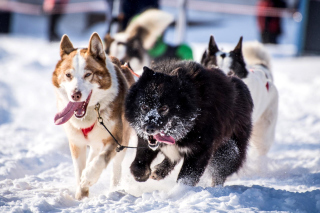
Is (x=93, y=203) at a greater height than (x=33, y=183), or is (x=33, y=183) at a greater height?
(x=93, y=203)

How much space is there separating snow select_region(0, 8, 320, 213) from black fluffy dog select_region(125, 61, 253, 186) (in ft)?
0.73

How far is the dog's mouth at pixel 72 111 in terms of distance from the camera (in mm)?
2873

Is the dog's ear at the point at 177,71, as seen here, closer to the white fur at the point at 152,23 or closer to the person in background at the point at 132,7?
the white fur at the point at 152,23

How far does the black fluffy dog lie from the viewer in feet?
8.66

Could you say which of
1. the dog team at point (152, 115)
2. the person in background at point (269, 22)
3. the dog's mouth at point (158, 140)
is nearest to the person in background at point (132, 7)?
the dog team at point (152, 115)

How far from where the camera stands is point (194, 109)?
2646mm

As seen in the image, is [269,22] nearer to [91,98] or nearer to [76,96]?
[91,98]

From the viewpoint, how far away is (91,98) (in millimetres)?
2953

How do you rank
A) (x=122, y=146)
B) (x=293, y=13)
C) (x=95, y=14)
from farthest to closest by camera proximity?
(x=95, y=14), (x=293, y=13), (x=122, y=146)

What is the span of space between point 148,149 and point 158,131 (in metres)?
0.34

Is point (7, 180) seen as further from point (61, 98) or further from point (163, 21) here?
point (163, 21)

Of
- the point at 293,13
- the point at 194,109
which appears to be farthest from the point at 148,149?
the point at 293,13

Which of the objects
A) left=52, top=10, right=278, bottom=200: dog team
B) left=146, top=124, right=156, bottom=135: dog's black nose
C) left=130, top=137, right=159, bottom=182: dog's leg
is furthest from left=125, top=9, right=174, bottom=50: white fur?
left=146, top=124, right=156, bottom=135: dog's black nose

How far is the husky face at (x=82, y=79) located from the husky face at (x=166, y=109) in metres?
0.41
